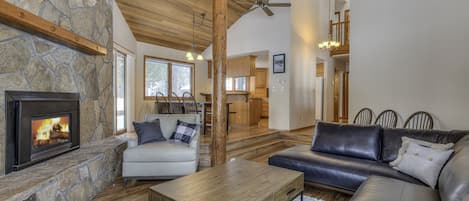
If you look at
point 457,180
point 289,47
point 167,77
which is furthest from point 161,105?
point 457,180

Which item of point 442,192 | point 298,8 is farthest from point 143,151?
point 298,8

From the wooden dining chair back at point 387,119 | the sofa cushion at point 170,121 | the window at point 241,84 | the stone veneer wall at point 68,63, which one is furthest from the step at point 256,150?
the window at point 241,84

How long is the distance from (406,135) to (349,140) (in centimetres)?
60

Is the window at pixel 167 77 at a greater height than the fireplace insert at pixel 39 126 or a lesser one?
greater

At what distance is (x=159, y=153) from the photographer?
118 inches

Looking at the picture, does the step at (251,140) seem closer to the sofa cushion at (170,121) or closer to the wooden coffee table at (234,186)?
the sofa cushion at (170,121)

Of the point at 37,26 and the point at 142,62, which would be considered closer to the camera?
the point at 37,26

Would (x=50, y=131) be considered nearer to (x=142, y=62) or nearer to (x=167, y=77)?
(x=142, y=62)

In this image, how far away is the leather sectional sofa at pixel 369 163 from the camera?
1.75 meters

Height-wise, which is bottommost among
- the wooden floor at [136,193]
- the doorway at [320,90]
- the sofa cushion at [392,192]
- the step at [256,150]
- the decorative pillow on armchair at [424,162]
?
the wooden floor at [136,193]

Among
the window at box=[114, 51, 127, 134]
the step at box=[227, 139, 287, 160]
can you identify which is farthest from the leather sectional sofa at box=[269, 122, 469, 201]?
the window at box=[114, 51, 127, 134]

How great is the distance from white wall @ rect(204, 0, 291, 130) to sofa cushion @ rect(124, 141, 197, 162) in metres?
3.31

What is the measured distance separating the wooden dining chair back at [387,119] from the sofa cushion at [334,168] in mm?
2044

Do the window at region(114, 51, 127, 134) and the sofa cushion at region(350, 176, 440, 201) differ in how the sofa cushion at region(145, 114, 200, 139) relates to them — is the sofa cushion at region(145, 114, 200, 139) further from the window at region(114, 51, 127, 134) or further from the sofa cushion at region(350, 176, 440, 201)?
the sofa cushion at region(350, 176, 440, 201)
